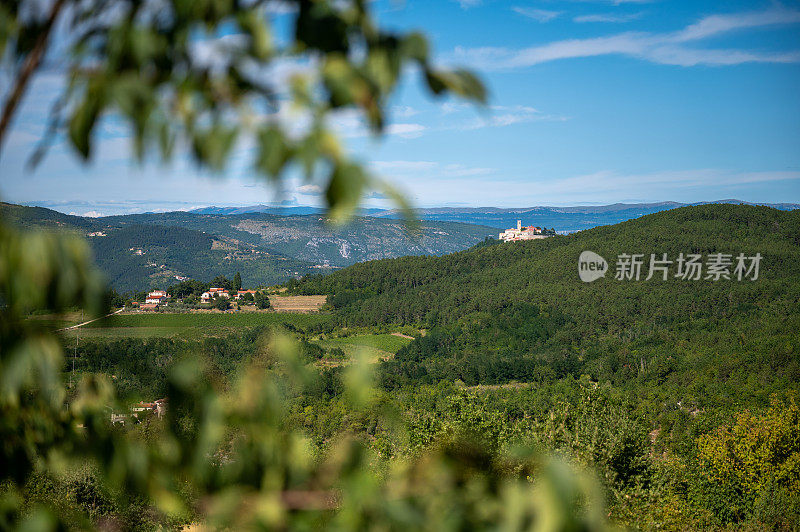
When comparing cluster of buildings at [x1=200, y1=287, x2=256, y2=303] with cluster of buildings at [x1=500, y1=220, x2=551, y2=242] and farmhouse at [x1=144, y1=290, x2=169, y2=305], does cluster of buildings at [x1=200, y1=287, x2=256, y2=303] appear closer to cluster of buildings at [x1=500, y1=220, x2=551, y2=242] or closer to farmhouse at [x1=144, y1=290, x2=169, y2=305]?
farmhouse at [x1=144, y1=290, x2=169, y2=305]

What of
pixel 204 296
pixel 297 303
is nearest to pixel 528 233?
pixel 297 303

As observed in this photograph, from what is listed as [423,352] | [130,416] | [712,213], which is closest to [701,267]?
[712,213]

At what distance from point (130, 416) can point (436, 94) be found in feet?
5.30

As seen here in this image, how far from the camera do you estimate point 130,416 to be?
184 cm

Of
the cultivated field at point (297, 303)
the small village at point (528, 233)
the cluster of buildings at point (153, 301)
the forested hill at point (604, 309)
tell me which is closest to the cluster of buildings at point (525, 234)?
the small village at point (528, 233)

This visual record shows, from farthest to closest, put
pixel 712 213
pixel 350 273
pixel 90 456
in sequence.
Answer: pixel 350 273 < pixel 712 213 < pixel 90 456

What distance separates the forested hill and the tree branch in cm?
4512

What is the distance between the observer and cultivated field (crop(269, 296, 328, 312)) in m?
75.1

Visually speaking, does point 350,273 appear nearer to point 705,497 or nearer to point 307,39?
point 705,497

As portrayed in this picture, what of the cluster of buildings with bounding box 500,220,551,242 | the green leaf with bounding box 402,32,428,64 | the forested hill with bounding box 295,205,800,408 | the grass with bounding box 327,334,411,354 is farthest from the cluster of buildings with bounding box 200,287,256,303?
the green leaf with bounding box 402,32,428,64

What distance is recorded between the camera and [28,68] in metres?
1.04

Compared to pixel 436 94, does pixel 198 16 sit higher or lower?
higher

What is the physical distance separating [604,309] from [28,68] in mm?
72790

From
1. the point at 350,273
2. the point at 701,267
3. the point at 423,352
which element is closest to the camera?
the point at 423,352
